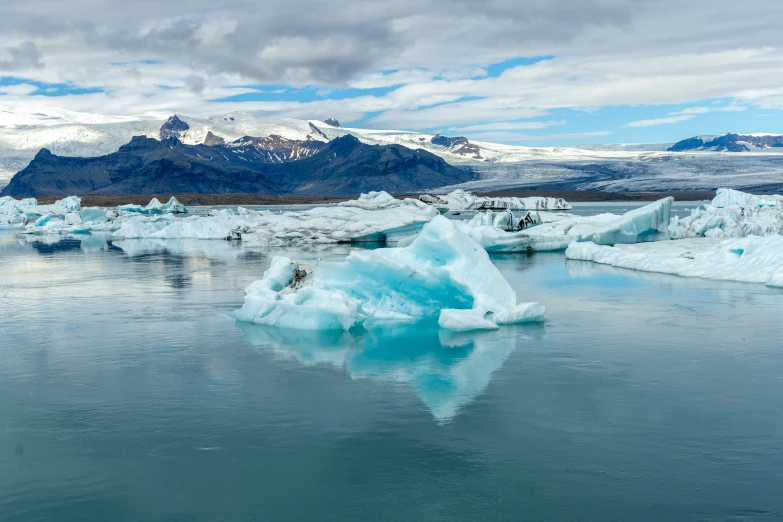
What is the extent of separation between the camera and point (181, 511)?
19.5ft

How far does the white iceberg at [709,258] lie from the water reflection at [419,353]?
8.71 m

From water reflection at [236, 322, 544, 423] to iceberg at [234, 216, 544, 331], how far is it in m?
0.25

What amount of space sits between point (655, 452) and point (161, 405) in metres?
5.40

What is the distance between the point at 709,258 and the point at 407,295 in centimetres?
1151

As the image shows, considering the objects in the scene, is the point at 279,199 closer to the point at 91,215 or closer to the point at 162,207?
the point at 162,207

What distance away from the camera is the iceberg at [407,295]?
13281mm

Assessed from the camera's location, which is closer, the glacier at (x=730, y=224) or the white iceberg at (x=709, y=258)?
the white iceberg at (x=709, y=258)

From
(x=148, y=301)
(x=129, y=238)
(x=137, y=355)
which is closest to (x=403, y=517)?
(x=137, y=355)

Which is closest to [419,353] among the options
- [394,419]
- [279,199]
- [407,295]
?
[407,295]

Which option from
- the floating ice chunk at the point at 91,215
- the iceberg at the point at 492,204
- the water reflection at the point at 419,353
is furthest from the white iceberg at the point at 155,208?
the water reflection at the point at 419,353

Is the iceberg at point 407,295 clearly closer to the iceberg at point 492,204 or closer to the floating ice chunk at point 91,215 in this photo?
the floating ice chunk at point 91,215

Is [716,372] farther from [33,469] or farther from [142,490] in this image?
[33,469]

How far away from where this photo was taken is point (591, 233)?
1136 inches

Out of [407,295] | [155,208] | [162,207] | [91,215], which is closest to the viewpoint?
[407,295]
